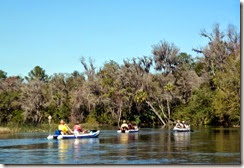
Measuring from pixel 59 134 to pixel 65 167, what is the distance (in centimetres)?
890

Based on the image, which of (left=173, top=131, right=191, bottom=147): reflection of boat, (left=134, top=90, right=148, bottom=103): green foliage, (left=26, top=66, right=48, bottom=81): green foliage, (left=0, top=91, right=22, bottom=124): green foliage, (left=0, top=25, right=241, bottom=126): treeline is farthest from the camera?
(left=26, top=66, right=48, bottom=81): green foliage

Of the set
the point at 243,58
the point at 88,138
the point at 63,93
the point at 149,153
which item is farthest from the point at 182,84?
the point at 243,58

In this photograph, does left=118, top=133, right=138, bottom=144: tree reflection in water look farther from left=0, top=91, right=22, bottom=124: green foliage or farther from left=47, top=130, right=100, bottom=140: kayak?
left=0, top=91, right=22, bottom=124: green foliage

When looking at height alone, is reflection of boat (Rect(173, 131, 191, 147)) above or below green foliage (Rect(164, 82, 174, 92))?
below

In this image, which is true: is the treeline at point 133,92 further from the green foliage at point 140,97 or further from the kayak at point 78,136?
the kayak at point 78,136

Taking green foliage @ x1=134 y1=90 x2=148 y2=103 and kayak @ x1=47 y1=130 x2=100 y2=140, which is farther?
green foliage @ x1=134 y1=90 x2=148 y2=103

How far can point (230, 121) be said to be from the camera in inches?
903

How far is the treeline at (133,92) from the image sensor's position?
27578 mm

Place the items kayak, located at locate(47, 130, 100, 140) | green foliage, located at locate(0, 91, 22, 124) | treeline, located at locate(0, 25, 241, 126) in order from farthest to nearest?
green foliage, located at locate(0, 91, 22, 124)
treeline, located at locate(0, 25, 241, 126)
kayak, located at locate(47, 130, 100, 140)

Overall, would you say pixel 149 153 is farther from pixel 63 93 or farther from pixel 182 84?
pixel 63 93

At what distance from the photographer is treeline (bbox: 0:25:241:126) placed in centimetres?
2758

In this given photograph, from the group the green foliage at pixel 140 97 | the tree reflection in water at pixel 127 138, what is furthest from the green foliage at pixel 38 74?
the tree reflection in water at pixel 127 138

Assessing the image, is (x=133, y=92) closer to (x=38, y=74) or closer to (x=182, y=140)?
(x=38, y=74)

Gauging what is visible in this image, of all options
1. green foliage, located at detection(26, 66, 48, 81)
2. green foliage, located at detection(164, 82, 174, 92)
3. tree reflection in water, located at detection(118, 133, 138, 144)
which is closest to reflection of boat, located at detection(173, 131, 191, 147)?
tree reflection in water, located at detection(118, 133, 138, 144)
